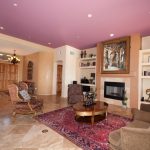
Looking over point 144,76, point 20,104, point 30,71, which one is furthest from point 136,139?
point 30,71

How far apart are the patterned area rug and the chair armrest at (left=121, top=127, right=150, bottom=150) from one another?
3.33ft

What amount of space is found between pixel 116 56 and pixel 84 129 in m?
3.97

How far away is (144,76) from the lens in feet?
16.9

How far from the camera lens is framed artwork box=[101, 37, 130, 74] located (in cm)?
561

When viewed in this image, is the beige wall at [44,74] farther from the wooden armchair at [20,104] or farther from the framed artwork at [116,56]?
the wooden armchair at [20,104]

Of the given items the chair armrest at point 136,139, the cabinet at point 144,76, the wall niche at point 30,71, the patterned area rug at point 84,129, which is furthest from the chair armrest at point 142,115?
the wall niche at point 30,71

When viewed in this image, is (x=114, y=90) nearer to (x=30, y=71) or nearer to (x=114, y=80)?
(x=114, y=80)

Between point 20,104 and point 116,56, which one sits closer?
point 20,104

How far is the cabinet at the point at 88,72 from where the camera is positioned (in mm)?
7367

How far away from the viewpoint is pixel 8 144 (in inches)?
94.1

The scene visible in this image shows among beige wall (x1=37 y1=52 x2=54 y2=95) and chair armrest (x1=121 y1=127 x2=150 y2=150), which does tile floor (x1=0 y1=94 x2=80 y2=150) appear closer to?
chair armrest (x1=121 y1=127 x2=150 y2=150)

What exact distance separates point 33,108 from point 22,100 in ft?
1.35

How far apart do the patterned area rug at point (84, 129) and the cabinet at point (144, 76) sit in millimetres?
1880

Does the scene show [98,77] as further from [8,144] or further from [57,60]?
[8,144]
